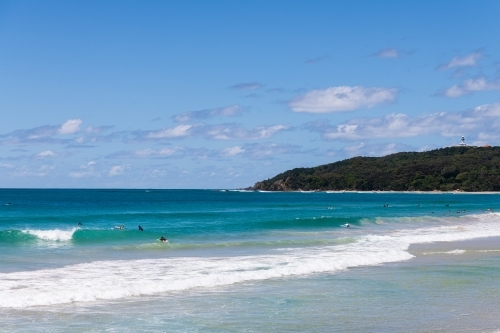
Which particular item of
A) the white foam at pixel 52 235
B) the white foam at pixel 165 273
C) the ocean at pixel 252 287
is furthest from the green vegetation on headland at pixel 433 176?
the white foam at pixel 165 273

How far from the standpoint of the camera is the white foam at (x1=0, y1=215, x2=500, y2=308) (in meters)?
14.3

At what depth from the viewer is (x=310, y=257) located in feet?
71.9

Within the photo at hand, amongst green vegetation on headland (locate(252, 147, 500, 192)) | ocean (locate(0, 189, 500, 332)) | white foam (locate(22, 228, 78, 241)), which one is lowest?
ocean (locate(0, 189, 500, 332))

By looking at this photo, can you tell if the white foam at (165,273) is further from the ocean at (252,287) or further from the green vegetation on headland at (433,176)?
the green vegetation on headland at (433,176)

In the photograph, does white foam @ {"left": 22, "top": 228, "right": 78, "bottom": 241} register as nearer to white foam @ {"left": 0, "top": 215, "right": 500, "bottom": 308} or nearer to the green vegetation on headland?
white foam @ {"left": 0, "top": 215, "right": 500, "bottom": 308}

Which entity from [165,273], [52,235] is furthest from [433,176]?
[165,273]

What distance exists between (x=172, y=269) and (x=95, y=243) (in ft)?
39.4

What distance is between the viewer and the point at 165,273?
1784cm

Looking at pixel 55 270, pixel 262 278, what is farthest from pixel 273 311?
pixel 55 270

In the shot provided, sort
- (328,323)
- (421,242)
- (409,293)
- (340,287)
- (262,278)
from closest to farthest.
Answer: (328,323) < (409,293) < (340,287) < (262,278) < (421,242)

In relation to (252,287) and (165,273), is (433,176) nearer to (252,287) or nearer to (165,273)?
(165,273)

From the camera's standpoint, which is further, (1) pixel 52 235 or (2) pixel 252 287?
(1) pixel 52 235

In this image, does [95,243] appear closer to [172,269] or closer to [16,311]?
[172,269]

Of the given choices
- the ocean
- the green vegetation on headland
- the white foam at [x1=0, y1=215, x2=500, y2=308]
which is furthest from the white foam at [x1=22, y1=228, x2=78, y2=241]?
the green vegetation on headland
